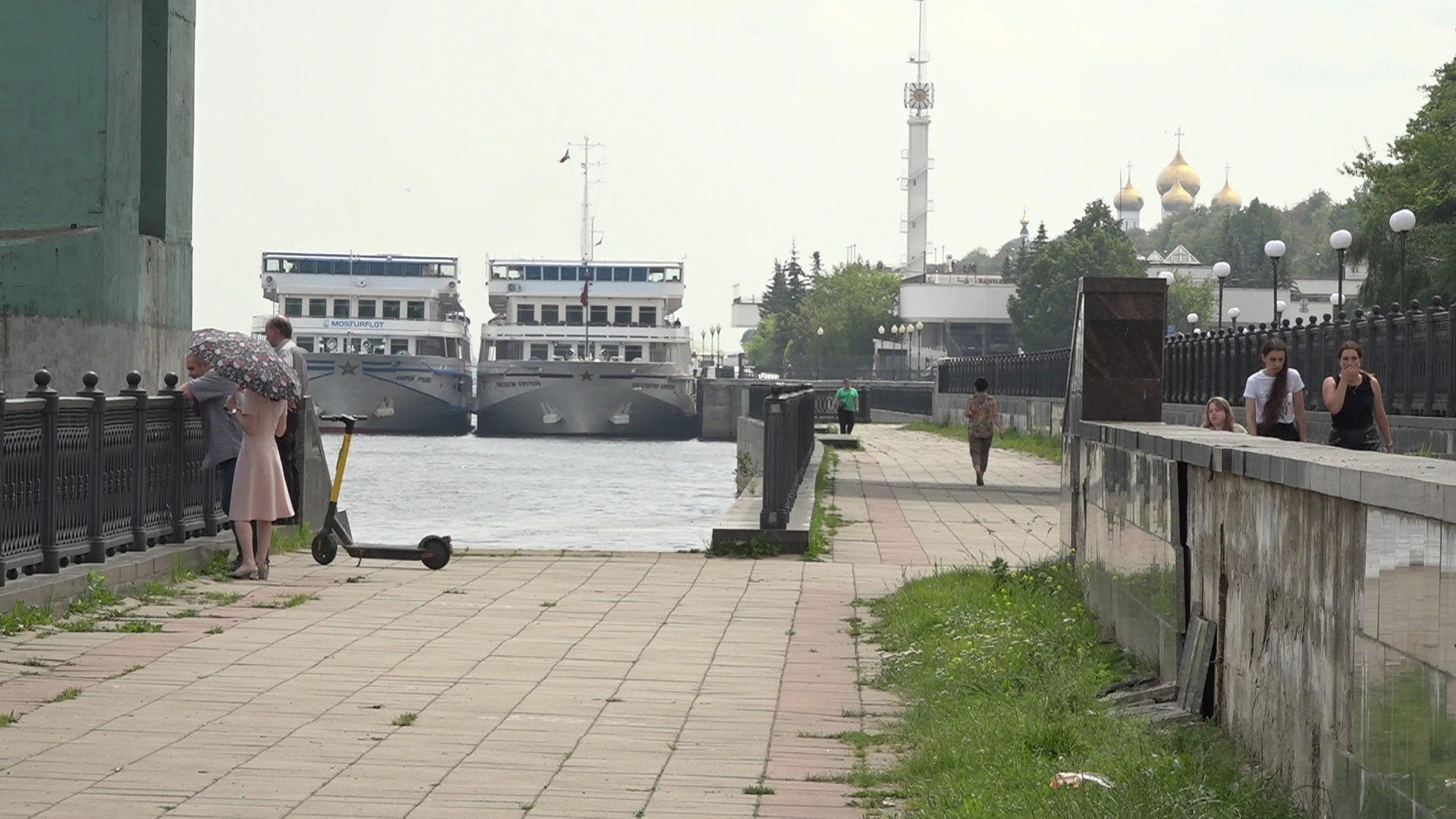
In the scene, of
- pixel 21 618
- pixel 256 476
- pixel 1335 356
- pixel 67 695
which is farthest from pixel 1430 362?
pixel 67 695

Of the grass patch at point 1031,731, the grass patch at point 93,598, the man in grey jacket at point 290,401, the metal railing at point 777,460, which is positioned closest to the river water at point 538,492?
the metal railing at point 777,460

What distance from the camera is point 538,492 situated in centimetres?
4109

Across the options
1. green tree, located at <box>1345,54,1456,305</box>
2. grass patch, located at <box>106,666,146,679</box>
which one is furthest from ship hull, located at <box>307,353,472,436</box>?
grass patch, located at <box>106,666,146,679</box>

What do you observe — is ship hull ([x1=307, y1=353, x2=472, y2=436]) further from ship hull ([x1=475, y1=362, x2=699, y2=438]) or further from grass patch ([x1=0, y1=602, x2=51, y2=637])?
grass patch ([x1=0, y1=602, x2=51, y2=637])

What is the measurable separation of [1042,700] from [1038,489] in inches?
701

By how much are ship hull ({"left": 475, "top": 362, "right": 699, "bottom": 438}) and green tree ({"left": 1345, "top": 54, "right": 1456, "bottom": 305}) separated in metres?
30.6

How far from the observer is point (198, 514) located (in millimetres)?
12156

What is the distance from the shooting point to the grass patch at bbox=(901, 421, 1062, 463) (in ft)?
115

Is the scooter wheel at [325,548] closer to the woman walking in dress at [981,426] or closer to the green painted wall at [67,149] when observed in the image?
the green painted wall at [67,149]

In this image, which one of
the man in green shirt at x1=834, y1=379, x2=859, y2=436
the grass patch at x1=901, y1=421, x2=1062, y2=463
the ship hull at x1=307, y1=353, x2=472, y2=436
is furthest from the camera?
the ship hull at x1=307, y1=353, x2=472, y2=436

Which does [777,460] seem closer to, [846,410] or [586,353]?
[846,410]

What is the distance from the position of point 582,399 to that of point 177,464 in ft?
209

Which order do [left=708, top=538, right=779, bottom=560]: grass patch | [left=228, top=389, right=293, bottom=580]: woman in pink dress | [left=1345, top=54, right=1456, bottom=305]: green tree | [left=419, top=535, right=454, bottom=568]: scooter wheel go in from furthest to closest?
[left=1345, top=54, right=1456, bottom=305]: green tree
[left=708, top=538, right=779, bottom=560]: grass patch
[left=419, top=535, right=454, bottom=568]: scooter wheel
[left=228, top=389, right=293, bottom=580]: woman in pink dress

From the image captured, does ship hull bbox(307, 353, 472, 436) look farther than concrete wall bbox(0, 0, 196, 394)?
Yes
